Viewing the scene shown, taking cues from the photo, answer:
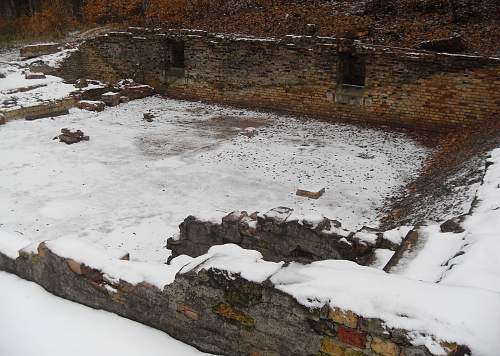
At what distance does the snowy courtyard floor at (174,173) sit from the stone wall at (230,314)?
8.30 feet

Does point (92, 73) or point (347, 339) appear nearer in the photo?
point (347, 339)

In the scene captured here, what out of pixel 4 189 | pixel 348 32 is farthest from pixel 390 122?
pixel 4 189

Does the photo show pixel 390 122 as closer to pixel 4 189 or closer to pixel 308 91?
pixel 308 91

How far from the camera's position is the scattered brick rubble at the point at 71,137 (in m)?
11.2

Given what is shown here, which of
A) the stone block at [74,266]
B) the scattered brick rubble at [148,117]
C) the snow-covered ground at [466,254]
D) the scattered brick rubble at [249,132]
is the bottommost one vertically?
the scattered brick rubble at [249,132]

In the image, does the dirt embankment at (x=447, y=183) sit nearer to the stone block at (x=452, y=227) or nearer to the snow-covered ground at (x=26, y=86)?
the stone block at (x=452, y=227)

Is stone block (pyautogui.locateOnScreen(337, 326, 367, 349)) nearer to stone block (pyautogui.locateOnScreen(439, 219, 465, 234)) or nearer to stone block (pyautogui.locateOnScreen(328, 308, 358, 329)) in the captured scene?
stone block (pyautogui.locateOnScreen(328, 308, 358, 329))

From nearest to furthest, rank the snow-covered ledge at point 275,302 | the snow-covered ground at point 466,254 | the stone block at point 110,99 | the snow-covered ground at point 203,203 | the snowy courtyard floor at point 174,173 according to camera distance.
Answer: the snow-covered ledge at point 275,302, the snow-covered ground at point 203,203, the snow-covered ground at point 466,254, the snowy courtyard floor at point 174,173, the stone block at point 110,99

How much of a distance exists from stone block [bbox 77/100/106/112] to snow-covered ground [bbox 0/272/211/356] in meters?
10.2

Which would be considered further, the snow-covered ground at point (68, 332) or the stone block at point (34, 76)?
the stone block at point (34, 76)

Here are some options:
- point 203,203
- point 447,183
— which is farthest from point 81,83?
point 447,183

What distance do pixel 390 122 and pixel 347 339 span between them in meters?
10.3

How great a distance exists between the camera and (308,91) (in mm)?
13523

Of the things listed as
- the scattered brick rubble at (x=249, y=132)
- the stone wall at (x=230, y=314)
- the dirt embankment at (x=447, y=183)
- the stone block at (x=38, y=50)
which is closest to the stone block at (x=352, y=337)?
the stone wall at (x=230, y=314)
